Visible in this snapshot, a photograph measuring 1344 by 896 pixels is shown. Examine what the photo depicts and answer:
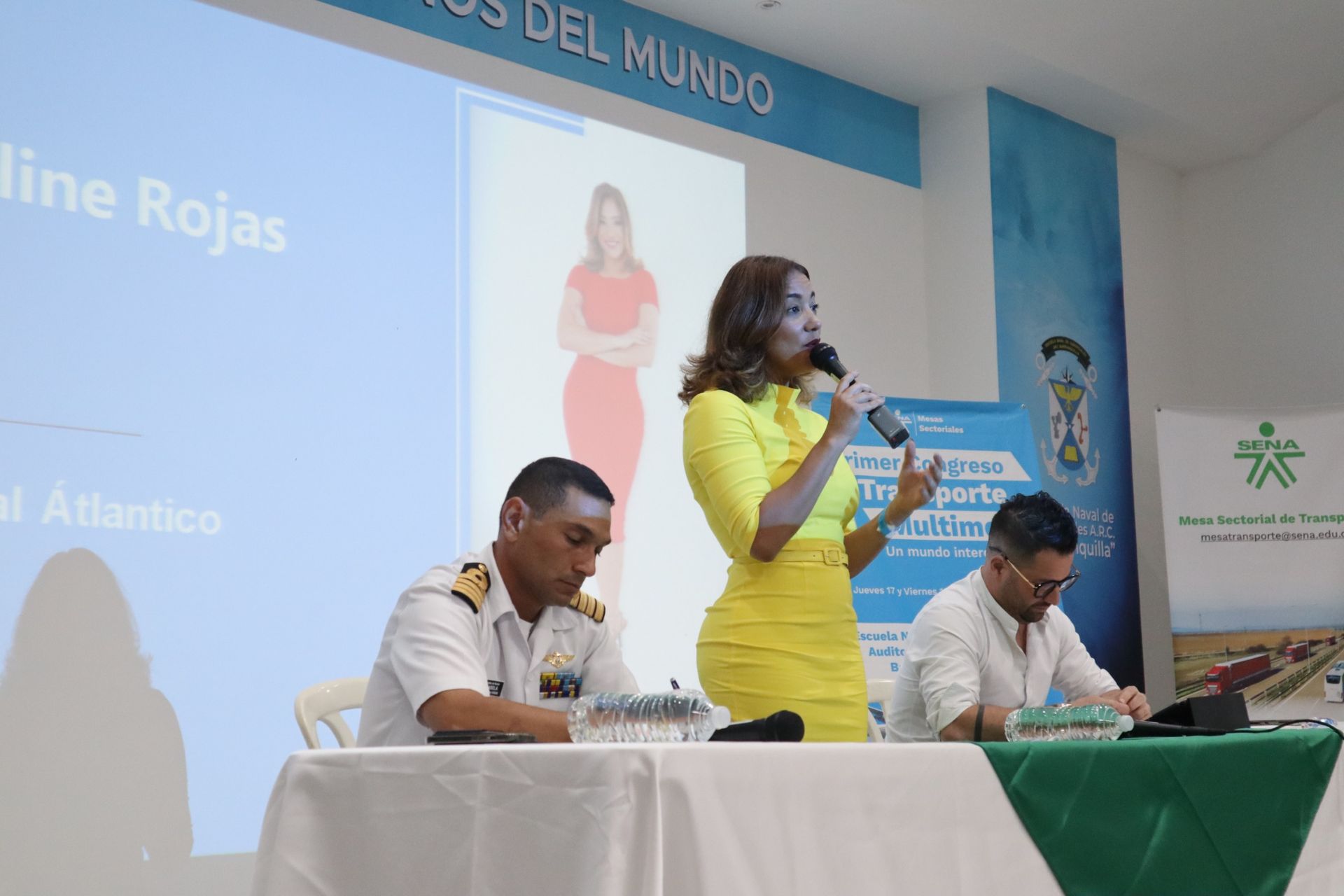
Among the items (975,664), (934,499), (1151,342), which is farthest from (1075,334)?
(975,664)

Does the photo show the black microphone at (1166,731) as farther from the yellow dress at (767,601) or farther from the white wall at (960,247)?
the white wall at (960,247)

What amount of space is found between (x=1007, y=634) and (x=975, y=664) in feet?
0.55

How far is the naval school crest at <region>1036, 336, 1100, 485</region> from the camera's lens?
556 cm

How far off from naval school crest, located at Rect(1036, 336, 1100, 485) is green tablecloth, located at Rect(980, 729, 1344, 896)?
4088 millimetres

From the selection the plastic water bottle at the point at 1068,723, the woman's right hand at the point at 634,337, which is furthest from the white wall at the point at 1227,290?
the plastic water bottle at the point at 1068,723

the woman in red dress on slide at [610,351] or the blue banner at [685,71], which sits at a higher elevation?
the blue banner at [685,71]

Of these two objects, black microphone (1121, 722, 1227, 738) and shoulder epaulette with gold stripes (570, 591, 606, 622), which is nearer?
black microphone (1121, 722, 1227, 738)

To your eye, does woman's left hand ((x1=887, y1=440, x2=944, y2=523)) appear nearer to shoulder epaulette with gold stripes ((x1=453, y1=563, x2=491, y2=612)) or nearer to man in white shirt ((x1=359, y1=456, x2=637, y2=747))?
man in white shirt ((x1=359, y1=456, x2=637, y2=747))

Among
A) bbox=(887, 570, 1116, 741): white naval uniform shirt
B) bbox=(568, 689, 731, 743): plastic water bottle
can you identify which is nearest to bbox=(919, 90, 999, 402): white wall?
bbox=(887, 570, 1116, 741): white naval uniform shirt

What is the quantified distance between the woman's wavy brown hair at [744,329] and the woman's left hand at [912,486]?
8.3 inches

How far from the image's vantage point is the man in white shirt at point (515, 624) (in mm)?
1681

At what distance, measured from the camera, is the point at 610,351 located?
A: 4195 millimetres

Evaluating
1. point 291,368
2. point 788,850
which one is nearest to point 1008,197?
point 291,368

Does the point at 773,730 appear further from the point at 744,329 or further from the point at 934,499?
the point at 934,499
